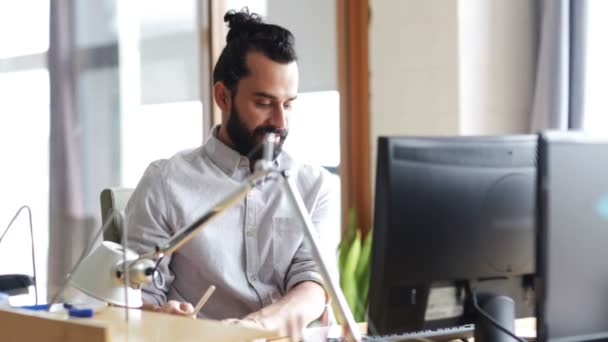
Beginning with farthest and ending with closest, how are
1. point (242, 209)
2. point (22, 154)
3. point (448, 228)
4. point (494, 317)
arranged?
point (22, 154), point (242, 209), point (494, 317), point (448, 228)

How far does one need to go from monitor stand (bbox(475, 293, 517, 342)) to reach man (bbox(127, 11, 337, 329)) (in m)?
0.62

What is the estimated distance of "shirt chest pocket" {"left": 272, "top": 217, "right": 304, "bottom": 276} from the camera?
7.14ft

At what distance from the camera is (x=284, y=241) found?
2.18 m

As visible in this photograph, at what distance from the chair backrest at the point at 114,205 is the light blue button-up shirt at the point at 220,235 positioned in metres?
0.03

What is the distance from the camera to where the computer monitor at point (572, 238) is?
1.27 meters

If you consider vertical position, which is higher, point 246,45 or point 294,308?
point 246,45

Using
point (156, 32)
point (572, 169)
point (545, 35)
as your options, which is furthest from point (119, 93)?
point (572, 169)

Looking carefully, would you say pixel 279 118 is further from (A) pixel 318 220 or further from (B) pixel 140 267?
(B) pixel 140 267

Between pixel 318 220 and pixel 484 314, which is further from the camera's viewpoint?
pixel 318 220

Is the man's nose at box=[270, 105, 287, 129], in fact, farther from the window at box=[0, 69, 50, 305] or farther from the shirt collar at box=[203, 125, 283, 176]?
the window at box=[0, 69, 50, 305]

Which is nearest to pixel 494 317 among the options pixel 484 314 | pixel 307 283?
pixel 484 314

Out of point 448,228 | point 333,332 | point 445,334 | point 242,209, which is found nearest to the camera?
point 448,228

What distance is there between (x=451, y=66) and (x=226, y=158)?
1212 mm

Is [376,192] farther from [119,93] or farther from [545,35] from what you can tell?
[119,93]
